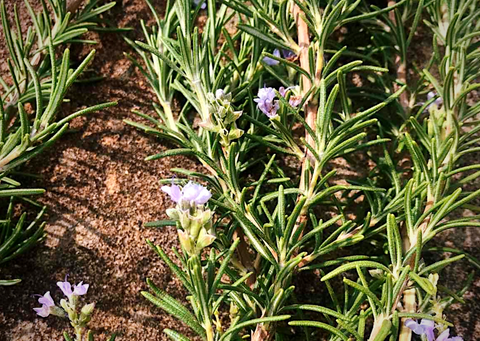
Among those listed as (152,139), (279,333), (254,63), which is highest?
(254,63)

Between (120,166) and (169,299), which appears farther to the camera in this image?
(120,166)

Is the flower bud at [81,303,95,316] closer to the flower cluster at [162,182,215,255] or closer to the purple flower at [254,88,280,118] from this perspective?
the flower cluster at [162,182,215,255]

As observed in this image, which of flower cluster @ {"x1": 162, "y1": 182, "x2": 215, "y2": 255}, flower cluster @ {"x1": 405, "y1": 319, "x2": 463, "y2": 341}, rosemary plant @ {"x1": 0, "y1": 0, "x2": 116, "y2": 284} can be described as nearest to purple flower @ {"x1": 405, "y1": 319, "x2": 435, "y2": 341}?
flower cluster @ {"x1": 405, "y1": 319, "x2": 463, "y2": 341}

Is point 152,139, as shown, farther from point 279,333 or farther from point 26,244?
point 279,333

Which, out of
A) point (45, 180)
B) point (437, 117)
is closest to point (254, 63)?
point (437, 117)

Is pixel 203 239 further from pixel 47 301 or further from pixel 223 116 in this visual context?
pixel 47 301

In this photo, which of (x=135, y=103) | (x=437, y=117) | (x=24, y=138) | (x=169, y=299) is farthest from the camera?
(x=135, y=103)
